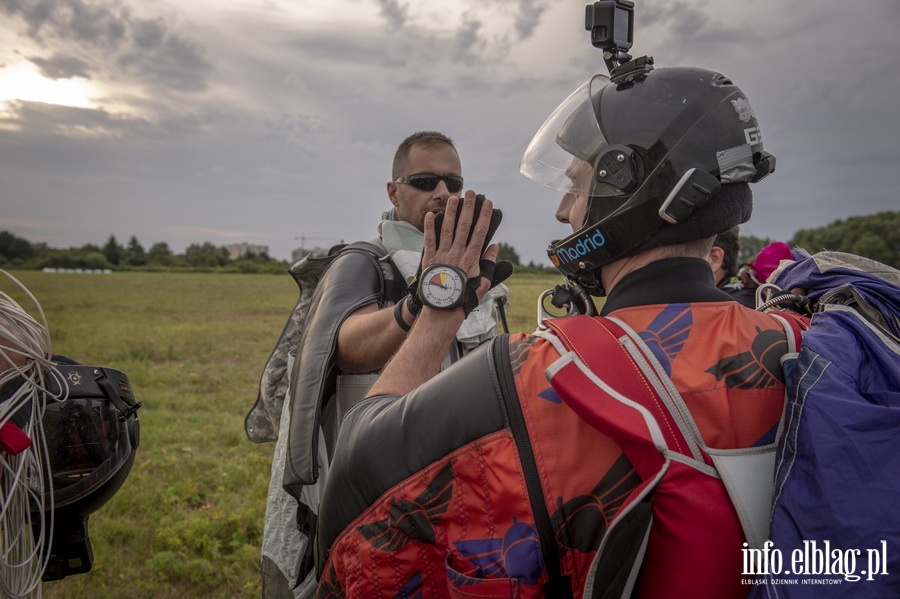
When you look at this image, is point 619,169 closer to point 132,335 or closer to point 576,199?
point 576,199

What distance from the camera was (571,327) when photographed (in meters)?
1.56

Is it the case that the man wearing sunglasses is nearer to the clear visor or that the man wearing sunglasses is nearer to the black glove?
the black glove

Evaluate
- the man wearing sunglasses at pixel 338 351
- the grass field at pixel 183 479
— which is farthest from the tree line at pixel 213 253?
the man wearing sunglasses at pixel 338 351

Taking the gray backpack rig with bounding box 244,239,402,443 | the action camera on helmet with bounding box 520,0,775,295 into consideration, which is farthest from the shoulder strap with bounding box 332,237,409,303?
the action camera on helmet with bounding box 520,0,775,295

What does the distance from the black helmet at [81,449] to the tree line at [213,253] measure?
6742cm

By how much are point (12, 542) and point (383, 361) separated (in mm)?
1616

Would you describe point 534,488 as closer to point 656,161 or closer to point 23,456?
point 656,161

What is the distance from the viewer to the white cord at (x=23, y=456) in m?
2.16

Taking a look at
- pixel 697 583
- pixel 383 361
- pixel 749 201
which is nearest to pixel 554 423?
pixel 697 583

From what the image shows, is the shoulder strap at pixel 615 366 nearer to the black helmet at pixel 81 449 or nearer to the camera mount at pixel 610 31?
the camera mount at pixel 610 31

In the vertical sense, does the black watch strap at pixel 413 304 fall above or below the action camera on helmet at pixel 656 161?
below

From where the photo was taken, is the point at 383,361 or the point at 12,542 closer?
the point at 12,542

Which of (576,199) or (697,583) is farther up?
(576,199)

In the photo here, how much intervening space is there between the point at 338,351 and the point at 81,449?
117 cm
